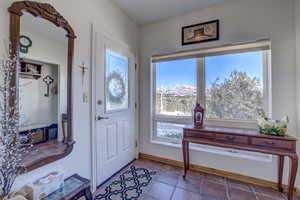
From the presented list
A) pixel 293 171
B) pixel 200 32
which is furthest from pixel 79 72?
pixel 293 171

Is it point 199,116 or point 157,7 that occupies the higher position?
point 157,7

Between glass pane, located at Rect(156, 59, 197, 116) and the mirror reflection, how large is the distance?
1.62 metres

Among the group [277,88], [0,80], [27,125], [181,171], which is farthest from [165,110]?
[0,80]

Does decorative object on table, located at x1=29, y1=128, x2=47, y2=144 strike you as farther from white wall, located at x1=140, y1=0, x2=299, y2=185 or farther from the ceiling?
the ceiling

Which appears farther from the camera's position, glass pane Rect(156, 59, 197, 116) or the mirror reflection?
glass pane Rect(156, 59, 197, 116)

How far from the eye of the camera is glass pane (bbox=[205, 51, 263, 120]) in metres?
2.01

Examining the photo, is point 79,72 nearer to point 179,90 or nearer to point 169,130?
point 179,90

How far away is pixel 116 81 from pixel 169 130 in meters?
1.32

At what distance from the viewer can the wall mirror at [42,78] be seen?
1.13 m

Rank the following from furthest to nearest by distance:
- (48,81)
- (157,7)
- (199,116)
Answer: (157,7)
(199,116)
(48,81)

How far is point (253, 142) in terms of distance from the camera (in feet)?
5.39

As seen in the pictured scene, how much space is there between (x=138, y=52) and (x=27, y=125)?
2.07 m

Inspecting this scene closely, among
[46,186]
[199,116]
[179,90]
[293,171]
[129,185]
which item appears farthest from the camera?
[179,90]

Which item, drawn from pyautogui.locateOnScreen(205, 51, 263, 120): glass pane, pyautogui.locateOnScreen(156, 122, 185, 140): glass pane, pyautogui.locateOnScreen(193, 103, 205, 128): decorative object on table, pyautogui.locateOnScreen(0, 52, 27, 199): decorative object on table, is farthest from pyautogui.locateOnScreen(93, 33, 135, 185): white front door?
pyautogui.locateOnScreen(205, 51, 263, 120): glass pane
